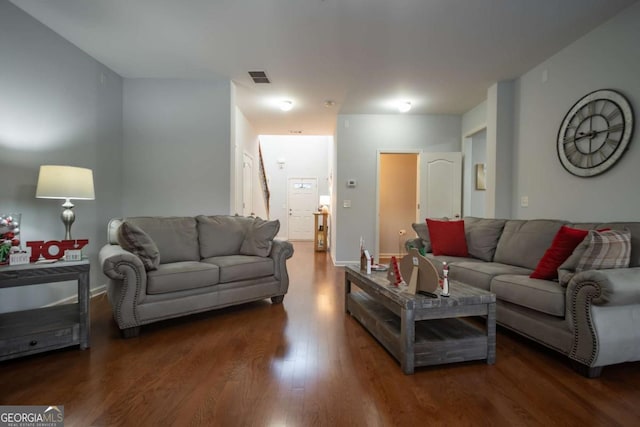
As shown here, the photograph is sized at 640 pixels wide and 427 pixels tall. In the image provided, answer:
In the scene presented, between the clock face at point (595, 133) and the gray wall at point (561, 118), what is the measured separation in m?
0.06

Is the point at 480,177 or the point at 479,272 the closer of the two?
the point at 479,272

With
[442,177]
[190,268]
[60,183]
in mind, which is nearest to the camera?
[60,183]

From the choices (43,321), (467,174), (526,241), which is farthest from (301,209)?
(43,321)

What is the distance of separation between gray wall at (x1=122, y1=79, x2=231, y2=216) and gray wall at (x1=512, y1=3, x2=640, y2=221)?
12.6ft

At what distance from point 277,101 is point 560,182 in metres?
3.94

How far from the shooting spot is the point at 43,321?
2.25 meters

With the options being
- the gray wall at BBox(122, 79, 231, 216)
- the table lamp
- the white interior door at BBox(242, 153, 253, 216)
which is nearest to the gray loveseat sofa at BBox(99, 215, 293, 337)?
the table lamp

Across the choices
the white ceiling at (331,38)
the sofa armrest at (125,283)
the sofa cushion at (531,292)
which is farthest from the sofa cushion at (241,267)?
the white ceiling at (331,38)

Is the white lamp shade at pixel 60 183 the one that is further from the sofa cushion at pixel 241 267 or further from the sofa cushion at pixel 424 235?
the sofa cushion at pixel 424 235

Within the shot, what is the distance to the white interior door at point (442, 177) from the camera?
5.59 m

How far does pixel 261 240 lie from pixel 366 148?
305cm

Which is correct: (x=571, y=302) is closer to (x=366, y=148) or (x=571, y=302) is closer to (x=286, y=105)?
(x=366, y=148)

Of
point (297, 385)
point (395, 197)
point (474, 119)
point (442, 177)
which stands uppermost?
point (474, 119)

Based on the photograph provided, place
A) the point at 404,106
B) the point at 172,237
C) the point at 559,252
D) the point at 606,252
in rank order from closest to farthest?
the point at 606,252
the point at 559,252
the point at 172,237
the point at 404,106
